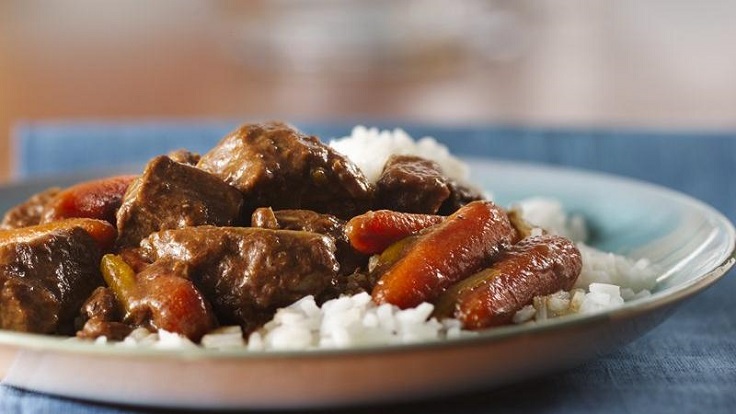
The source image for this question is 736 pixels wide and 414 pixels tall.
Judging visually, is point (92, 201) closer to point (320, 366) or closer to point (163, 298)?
point (163, 298)

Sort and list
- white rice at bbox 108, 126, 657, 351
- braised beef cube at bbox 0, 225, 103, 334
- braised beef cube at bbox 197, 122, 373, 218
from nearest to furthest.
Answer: white rice at bbox 108, 126, 657, 351 → braised beef cube at bbox 0, 225, 103, 334 → braised beef cube at bbox 197, 122, 373, 218

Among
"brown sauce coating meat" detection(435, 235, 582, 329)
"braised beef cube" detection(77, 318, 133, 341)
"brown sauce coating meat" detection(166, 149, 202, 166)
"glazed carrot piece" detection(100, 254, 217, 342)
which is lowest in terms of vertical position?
"braised beef cube" detection(77, 318, 133, 341)

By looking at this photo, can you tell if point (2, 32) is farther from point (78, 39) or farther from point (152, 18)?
point (152, 18)

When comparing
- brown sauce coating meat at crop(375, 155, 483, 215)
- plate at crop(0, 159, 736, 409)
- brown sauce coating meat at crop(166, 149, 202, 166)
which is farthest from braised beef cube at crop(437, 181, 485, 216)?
plate at crop(0, 159, 736, 409)

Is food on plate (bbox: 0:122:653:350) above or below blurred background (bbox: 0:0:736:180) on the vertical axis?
above

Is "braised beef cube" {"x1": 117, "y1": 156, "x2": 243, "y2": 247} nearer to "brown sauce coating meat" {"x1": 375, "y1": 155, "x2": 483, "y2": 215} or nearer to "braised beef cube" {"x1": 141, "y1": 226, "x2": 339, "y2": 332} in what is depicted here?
"braised beef cube" {"x1": 141, "y1": 226, "x2": 339, "y2": 332}

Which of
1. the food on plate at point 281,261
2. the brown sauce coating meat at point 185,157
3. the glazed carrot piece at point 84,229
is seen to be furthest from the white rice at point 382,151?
the glazed carrot piece at point 84,229

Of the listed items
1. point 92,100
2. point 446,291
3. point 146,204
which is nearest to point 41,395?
point 146,204

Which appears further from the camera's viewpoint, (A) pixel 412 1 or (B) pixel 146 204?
(A) pixel 412 1
